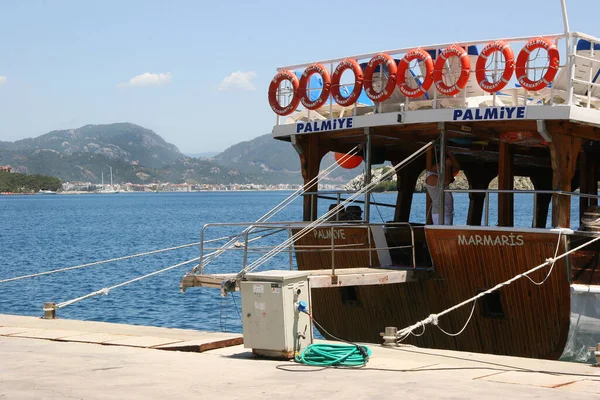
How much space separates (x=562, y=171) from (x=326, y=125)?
4874mm

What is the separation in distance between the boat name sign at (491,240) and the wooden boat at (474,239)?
2cm

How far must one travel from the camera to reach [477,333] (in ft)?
54.9

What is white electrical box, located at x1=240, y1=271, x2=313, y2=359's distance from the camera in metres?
12.1

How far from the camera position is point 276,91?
19688mm

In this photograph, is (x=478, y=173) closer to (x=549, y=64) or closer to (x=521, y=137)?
(x=521, y=137)

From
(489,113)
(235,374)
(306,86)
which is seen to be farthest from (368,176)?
(235,374)

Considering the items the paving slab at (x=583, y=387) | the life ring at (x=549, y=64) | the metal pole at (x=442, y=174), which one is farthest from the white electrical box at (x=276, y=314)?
the life ring at (x=549, y=64)

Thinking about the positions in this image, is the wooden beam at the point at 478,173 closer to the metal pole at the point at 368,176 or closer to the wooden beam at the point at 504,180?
the metal pole at the point at 368,176

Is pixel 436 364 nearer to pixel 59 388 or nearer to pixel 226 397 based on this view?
pixel 226 397

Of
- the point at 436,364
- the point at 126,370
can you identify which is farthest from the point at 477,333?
the point at 126,370

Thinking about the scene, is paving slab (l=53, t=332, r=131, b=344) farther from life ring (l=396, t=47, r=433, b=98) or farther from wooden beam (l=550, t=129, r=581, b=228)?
wooden beam (l=550, t=129, r=581, b=228)

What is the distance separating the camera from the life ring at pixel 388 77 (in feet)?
57.3

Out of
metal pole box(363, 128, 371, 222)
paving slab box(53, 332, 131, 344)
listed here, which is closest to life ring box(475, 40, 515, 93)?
metal pole box(363, 128, 371, 222)

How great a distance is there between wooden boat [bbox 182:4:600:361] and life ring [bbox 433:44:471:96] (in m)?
0.22
